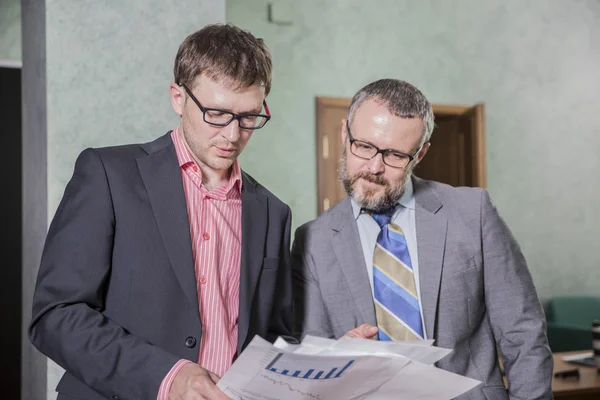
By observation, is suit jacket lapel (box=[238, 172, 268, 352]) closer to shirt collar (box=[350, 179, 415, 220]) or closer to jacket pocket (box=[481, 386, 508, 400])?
shirt collar (box=[350, 179, 415, 220])

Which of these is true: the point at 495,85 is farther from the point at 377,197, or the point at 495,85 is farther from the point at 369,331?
the point at 369,331

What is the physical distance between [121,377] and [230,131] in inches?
22.1

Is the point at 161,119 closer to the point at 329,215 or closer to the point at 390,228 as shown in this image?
the point at 329,215

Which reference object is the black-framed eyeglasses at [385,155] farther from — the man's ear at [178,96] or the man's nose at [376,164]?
the man's ear at [178,96]

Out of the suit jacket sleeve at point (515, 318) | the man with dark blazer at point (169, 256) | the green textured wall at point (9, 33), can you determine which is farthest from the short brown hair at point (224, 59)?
the green textured wall at point (9, 33)

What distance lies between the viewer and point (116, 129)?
2393 mm

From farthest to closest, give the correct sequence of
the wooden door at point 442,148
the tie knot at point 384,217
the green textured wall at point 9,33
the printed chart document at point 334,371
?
the wooden door at point 442,148 < the green textured wall at point 9,33 < the tie knot at point 384,217 < the printed chart document at point 334,371

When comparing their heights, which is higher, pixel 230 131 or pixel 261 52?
pixel 261 52

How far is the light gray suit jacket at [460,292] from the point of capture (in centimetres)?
193

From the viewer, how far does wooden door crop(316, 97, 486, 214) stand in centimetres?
569

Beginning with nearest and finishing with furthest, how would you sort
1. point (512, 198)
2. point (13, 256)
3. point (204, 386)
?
point (204, 386), point (13, 256), point (512, 198)

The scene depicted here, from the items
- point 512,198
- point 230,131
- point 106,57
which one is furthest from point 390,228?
point 512,198

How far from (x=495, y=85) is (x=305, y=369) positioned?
5.69 meters

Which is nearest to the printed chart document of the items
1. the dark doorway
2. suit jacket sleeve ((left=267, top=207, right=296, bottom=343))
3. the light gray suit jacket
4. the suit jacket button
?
the suit jacket button
